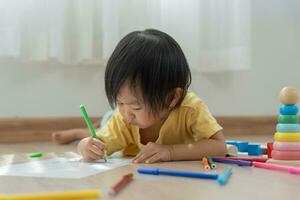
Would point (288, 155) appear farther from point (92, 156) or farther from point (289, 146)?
point (92, 156)

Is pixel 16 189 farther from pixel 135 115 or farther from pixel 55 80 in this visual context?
pixel 55 80

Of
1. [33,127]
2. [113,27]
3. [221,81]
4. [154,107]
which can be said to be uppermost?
[113,27]

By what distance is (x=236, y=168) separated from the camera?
0.91m

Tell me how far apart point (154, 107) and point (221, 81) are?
104 centimetres

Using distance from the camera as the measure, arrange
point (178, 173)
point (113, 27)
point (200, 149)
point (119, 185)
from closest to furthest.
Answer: point (119, 185)
point (178, 173)
point (200, 149)
point (113, 27)

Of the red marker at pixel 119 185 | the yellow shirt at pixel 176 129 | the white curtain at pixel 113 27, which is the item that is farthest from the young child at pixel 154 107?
the white curtain at pixel 113 27

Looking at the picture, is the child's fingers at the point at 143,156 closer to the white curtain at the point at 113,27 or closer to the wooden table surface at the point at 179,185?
the wooden table surface at the point at 179,185

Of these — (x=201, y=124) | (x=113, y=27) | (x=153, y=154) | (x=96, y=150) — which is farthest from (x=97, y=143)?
(x=113, y=27)

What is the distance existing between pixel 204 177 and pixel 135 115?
0.26m

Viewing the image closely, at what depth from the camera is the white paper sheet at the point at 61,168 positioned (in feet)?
2.75

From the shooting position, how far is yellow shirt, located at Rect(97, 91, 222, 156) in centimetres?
106

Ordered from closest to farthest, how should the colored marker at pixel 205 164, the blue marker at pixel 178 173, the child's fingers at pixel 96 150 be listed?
the blue marker at pixel 178 173 → the colored marker at pixel 205 164 → the child's fingers at pixel 96 150

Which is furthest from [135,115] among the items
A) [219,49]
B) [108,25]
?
[219,49]

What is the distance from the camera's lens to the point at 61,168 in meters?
0.92
